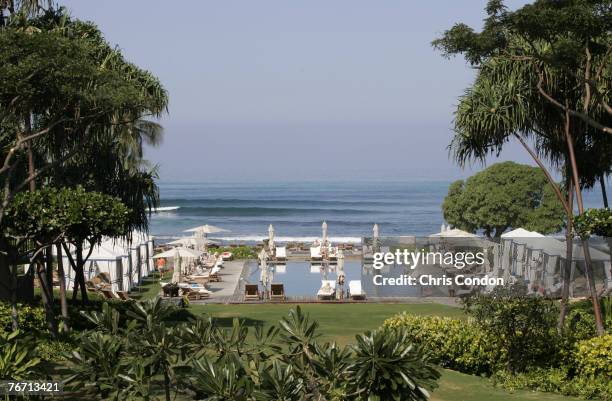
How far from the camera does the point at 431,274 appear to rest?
3148cm

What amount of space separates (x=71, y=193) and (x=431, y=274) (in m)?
15.5

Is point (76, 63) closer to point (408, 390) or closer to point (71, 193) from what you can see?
point (71, 193)

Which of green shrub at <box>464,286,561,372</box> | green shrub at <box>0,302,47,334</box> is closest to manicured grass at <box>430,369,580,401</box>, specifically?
green shrub at <box>464,286,561,372</box>

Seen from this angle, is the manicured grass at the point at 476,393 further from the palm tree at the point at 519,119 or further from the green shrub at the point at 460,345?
the palm tree at the point at 519,119

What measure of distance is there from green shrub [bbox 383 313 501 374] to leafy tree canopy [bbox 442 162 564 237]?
3768 cm

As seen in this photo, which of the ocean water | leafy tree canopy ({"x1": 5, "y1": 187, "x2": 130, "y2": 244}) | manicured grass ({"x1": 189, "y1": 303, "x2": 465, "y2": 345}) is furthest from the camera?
the ocean water

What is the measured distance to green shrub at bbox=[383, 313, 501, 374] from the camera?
713 inches

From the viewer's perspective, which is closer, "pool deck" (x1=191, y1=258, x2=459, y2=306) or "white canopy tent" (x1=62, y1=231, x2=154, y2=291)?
"pool deck" (x1=191, y1=258, x2=459, y2=306)

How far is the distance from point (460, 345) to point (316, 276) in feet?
76.8

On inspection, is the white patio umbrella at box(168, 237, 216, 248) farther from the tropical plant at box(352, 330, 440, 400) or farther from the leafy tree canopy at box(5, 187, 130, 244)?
the tropical plant at box(352, 330, 440, 400)

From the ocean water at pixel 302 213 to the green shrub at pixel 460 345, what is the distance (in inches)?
2072

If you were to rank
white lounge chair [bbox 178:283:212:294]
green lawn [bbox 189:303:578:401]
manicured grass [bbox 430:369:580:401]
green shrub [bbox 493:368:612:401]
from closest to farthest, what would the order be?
manicured grass [bbox 430:369:580:401], green lawn [bbox 189:303:578:401], green shrub [bbox 493:368:612:401], white lounge chair [bbox 178:283:212:294]

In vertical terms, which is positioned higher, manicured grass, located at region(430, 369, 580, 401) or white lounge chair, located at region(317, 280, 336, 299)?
manicured grass, located at region(430, 369, 580, 401)

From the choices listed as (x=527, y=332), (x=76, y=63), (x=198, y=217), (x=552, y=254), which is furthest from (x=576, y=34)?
(x=198, y=217)
